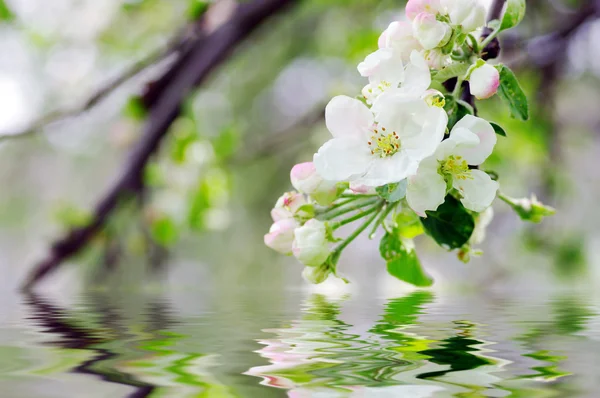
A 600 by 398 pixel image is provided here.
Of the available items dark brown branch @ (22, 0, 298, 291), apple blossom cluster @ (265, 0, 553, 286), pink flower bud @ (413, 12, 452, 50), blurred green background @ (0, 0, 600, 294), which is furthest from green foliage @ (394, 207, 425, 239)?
dark brown branch @ (22, 0, 298, 291)

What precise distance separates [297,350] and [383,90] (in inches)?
6.4

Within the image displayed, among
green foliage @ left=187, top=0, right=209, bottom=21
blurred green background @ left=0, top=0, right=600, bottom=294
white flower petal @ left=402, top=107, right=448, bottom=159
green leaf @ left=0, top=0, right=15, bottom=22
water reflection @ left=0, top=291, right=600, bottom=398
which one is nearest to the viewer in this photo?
water reflection @ left=0, top=291, right=600, bottom=398

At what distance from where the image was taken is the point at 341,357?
34cm

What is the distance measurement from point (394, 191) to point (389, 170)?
1cm

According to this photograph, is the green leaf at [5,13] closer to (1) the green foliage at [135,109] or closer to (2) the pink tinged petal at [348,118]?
(1) the green foliage at [135,109]

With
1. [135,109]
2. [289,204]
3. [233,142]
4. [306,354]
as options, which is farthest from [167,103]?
[306,354]

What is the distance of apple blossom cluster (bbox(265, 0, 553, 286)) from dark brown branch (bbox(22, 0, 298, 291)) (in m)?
0.95

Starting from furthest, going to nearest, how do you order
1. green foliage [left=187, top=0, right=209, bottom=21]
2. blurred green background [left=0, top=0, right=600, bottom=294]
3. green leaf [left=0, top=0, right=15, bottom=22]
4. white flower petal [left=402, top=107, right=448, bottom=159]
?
1. blurred green background [left=0, top=0, right=600, bottom=294]
2. green foliage [left=187, top=0, right=209, bottom=21]
3. green leaf [left=0, top=0, right=15, bottom=22]
4. white flower petal [left=402, top=107, right=448, bottom=159]

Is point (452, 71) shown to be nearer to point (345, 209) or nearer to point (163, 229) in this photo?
point (345, 209)

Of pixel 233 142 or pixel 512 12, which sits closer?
pixel 512 12

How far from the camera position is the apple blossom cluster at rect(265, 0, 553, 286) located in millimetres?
391

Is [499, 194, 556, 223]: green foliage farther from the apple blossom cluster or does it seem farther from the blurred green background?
the blurred green background

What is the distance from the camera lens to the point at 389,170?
0.39 metres

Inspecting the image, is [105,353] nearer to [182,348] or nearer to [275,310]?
[182,348]
